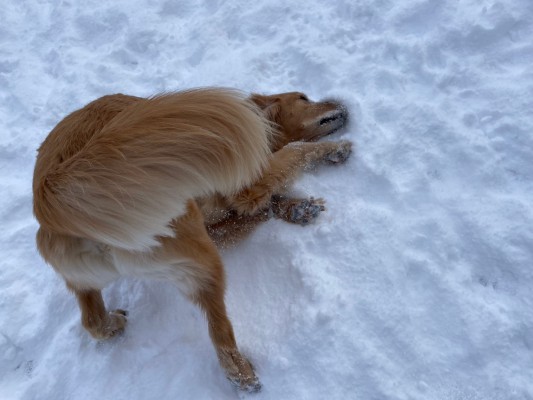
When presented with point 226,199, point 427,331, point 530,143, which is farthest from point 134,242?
point 530,143

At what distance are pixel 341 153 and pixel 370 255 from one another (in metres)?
0.91

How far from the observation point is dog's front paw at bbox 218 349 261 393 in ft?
8.59

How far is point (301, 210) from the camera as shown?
329 centimetres

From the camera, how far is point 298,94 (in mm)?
3852

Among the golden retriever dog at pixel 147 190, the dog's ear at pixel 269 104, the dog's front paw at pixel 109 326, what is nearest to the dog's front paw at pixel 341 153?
the dog's ear at pixel 269 104

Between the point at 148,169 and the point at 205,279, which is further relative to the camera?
the point at 205,279

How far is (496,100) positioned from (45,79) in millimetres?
4405

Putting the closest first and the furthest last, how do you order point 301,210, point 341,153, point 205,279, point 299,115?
point 205,279 → point 301,210 → point 341,153 → point 299,115

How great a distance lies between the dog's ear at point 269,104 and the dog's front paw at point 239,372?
2001 mm

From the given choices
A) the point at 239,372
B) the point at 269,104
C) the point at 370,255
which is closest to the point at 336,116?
the point at 269,104

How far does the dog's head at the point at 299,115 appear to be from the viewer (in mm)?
3764

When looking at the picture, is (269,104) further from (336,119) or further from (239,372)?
(239,372)

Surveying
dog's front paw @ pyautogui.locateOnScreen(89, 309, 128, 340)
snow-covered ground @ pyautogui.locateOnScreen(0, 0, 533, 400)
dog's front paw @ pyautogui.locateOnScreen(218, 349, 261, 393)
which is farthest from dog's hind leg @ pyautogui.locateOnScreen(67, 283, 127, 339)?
dog's front paw @ pyautogui.locateOnScreen(218, 349, 261, 393)

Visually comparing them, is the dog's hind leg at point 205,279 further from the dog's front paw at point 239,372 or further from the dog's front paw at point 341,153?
the dog's front paw at point 341,153
